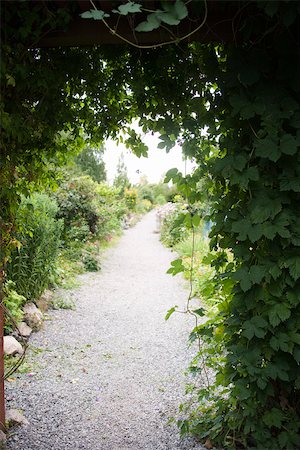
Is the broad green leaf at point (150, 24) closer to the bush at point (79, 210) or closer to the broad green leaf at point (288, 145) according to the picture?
the broad green leaf at point (288, 145)

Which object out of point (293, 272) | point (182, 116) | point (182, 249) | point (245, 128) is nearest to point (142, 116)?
point (182, 116)

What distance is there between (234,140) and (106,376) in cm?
287

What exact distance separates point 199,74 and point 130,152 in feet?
3.08

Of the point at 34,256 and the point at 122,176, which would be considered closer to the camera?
the point at 34,256

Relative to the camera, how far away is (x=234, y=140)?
222 centimetres

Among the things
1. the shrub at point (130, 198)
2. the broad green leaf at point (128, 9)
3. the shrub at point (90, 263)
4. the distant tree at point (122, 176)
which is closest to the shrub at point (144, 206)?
the shrub at point (130, 198)

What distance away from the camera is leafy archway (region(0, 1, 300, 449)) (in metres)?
1.98

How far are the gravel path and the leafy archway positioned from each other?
64cm

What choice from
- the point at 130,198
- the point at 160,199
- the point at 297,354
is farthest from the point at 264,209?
the point at 160,199

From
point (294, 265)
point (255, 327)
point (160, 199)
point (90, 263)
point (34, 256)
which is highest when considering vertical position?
point (160, 199)

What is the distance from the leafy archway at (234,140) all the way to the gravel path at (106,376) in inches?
25.3

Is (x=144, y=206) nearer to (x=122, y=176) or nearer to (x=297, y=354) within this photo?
(x=122, y=176)

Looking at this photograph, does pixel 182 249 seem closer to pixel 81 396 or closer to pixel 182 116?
pixel 81 396

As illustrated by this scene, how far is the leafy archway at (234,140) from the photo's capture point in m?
1.98
